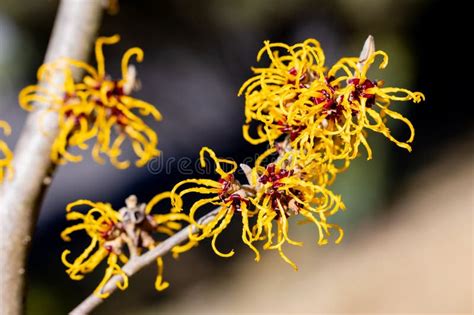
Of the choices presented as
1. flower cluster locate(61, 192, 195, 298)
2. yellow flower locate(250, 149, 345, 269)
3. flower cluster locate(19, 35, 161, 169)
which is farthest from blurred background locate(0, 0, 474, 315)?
yellow flower locate(250, 149, 345, 269)

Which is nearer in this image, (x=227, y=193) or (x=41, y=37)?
(x=227, y=193)

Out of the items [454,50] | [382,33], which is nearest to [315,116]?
[382,33]

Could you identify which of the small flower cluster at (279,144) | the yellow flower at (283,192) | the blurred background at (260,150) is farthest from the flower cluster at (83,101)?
the blurred background at (260,150)

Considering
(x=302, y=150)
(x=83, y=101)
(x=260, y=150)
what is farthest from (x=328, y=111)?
(x=260, y=150)

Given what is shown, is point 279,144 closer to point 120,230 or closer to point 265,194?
point 265,194

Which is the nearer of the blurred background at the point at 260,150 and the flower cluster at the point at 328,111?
the flower cluster at the point at 328,111

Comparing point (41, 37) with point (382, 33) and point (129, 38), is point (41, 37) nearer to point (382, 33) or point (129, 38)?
point (129, 38)

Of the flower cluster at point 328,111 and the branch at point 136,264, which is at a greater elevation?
the flower cluster at point 328,111

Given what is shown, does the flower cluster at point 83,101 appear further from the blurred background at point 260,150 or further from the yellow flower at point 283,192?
the blurred background at point 260,150
